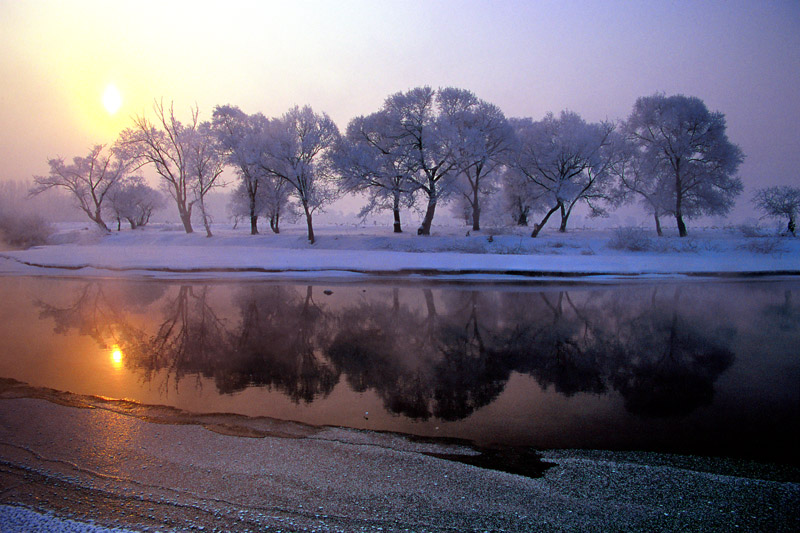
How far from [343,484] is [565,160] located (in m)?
42.0

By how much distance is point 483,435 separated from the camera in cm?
542

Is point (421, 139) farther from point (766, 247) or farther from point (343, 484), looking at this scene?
point (343, 484)

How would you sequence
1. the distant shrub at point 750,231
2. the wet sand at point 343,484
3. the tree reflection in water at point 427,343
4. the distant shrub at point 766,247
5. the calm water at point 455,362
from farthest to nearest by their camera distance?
the distant shrub at point 750,231
the distant shrub at point 766,247
the tree reflection in water at point 427,343
the calm water at point 455,362
the wet sand at point 343,484

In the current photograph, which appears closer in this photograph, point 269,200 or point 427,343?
point 427,343

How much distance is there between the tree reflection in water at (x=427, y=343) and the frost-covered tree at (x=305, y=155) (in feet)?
80.7

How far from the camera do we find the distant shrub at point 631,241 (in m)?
32.3

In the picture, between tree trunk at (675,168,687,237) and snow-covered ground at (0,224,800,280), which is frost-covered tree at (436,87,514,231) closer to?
snow-covered ground at (0,224,800,280)

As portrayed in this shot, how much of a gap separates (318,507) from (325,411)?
2.34 metres

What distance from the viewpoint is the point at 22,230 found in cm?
4234

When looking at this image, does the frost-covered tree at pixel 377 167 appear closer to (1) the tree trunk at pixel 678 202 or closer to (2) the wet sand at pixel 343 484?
(1) the tree trunk at pixel 678 202

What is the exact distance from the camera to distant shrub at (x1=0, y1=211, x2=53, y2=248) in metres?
42.2

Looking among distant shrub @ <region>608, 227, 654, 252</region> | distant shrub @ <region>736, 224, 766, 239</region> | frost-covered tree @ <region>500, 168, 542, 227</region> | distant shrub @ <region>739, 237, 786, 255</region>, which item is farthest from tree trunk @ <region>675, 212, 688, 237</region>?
frost-covered tree @ <region>500, 168, 542, 227</region>

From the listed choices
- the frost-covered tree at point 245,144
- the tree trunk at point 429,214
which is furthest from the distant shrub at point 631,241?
the frost-covered tree at point 245,144

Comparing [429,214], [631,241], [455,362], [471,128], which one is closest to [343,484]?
[455,362]
